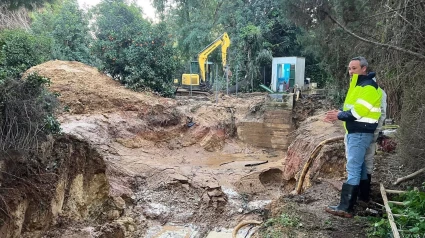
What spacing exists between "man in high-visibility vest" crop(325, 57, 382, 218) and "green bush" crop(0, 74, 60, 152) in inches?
177

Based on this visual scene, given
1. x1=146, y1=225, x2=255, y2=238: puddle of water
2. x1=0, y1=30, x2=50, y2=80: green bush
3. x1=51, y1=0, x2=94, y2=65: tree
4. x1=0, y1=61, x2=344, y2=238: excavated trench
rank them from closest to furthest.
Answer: x1=0, y1=61, x2=344, y2=238: excavated trench → x1=146, y1=225, x2=255, y2=238: puddle of water → x1=0, y1=30, x2=50, y2=80: green bush → x1=51, y1=0, x2=94, y2=65: tree

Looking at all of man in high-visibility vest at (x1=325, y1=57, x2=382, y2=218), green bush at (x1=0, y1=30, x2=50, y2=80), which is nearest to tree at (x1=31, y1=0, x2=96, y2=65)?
green bush at (x1=0, y1=30, x2=50, y2=80)

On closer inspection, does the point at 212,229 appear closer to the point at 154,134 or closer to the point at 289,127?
the point at 154,134

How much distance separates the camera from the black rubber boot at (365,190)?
435 centimetres

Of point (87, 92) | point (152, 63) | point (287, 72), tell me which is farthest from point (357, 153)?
point (287, 72)

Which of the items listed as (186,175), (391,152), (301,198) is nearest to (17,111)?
(301,198)

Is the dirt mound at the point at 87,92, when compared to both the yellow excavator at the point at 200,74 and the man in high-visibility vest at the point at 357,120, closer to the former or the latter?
the yellow excavator at the point at 200,74

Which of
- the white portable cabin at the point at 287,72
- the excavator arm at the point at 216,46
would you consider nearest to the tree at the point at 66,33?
the excavator arm at the point at 216,46

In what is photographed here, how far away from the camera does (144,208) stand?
831cm

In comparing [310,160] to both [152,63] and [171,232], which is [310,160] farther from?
[152,63]

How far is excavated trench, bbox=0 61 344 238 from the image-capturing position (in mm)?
5695

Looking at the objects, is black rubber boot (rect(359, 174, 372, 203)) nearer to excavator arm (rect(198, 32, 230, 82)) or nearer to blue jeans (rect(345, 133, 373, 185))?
blue jeans (rect(345, 133, 373, 185))

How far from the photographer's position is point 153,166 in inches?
408

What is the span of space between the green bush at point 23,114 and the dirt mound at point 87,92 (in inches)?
272
